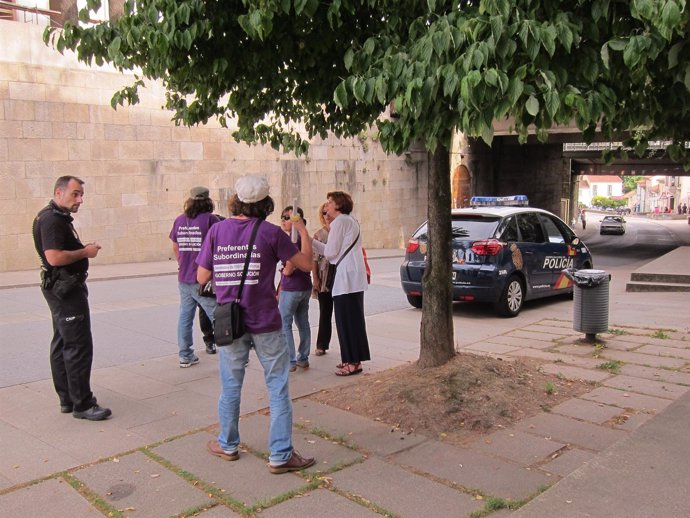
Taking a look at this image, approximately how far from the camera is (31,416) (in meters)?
4.94

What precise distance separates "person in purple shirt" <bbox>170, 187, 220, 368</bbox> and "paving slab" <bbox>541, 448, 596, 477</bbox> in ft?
11.6

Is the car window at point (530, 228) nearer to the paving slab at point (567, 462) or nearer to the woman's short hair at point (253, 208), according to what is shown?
the paving slab at point (567, 462)

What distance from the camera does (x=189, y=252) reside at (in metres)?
6.41

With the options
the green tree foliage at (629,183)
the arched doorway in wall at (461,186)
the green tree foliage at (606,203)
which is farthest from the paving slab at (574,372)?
the green tree foliage at (629,183)

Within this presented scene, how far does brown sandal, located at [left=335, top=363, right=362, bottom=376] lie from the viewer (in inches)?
240

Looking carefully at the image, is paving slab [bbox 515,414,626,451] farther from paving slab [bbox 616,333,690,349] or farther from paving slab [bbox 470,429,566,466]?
paving slab [bbox 616,333,690,349]

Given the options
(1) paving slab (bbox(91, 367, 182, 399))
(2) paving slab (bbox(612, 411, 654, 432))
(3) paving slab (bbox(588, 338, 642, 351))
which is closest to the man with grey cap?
(1) paving slab (bbox(91, 367, 182, 399))

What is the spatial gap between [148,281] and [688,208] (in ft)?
312

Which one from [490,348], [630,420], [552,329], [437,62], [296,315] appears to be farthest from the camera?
[552,329]

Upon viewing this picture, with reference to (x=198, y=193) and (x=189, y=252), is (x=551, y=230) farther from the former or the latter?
(x=189, y=252)

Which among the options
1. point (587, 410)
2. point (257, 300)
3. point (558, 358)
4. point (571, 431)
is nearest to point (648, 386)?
point (587, 410)

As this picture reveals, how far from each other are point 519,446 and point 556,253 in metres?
6.71

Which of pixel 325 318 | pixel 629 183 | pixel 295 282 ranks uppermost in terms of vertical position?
pixel 629 183

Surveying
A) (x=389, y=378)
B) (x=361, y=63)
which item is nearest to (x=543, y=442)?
(x=389, y=378)
